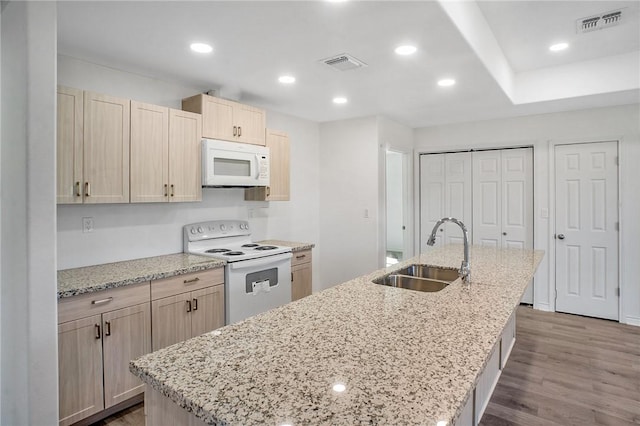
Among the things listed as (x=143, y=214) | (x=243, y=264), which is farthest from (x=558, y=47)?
(x=143, y=214)

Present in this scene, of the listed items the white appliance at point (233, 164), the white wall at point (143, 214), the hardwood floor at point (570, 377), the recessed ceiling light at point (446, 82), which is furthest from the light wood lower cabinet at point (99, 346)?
the recessed ceiling light at point (446, 82)

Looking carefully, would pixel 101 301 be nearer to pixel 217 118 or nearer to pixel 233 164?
pixel 233 164

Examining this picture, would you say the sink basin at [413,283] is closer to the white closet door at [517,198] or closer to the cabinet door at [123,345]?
the cabinet door at [123,345]

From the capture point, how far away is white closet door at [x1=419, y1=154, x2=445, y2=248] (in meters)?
4.98

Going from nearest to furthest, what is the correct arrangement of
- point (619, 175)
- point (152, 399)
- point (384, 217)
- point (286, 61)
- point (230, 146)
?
point (152, 399) < point (286, 61) < point (230, 146) < point (619, 175) < point (384, 217)

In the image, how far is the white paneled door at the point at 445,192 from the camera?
4793mm

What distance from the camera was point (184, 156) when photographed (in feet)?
9.53

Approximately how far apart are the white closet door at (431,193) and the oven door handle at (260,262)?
2.44 meters

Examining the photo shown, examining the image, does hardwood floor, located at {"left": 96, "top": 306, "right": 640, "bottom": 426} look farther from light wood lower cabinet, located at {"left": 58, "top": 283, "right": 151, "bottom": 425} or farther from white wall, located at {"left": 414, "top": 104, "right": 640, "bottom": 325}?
white wall, located at {"left": 414, "top": 104, "right": 640, "bottom": 325}

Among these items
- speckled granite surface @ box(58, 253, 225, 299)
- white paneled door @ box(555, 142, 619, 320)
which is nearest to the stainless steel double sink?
speckled granite surface @ box(58, 253, 225, 299)

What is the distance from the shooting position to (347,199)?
452 centimetres

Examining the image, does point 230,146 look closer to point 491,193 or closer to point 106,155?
point 106,155

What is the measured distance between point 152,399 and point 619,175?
467cm

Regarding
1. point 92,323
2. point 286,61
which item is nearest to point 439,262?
point 286,61
